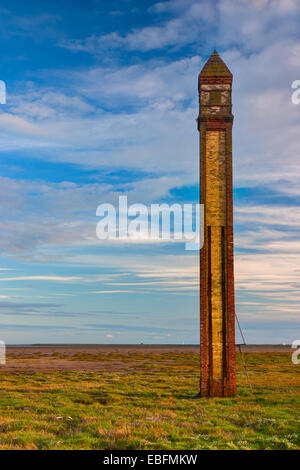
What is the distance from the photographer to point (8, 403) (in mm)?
19938

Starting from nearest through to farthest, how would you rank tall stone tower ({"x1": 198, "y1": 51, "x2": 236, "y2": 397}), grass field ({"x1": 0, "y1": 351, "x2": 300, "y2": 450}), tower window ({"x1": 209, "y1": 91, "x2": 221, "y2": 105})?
grass field ({"x1": 0, "y1": 351, "x2": 300, "y2": 450}) → tall stone tower ({"x1": 198, "y1": 51, "x2": 236, "y2": 397}) → tower window ({"x1": 209, "y1": 91, "x2": 221, "y2": 105})

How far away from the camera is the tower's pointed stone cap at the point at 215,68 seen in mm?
22145

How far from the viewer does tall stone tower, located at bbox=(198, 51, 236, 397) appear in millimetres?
20250

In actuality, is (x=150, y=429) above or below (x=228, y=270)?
below

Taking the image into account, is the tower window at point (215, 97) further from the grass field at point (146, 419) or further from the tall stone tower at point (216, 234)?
the grass field at point (146, 419)

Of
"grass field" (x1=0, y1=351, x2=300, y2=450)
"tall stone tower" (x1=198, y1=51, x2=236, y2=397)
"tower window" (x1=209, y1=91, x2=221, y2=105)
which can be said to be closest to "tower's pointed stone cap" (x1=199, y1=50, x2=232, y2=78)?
"tall stone tower" (x1=198, y1=51, x2=236, y2=397)

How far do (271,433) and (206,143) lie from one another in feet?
46.0

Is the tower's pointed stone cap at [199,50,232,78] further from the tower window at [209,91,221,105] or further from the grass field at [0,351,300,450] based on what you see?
the grass field at [0,351,300,450]

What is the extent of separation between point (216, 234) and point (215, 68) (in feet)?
29.4

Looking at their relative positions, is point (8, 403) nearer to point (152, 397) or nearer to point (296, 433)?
point (152, 397)

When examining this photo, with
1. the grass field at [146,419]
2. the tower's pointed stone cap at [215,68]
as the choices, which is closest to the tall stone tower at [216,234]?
the tower's pointed stone cap at [215,68]

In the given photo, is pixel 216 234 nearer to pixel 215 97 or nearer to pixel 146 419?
pixel 215 97

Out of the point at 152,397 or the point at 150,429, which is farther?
the point at 152,397
